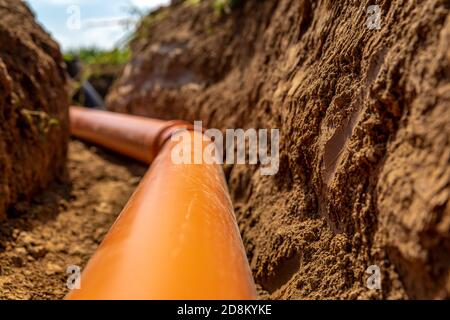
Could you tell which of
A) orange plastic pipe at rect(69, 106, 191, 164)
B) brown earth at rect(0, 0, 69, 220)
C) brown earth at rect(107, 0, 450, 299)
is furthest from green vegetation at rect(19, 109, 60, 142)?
brown earth at rect(107, 0, 450, 299)

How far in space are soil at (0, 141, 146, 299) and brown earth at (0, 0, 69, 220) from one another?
4.4 inches

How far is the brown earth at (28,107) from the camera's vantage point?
228 centimetres

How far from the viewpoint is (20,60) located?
2.70 metres

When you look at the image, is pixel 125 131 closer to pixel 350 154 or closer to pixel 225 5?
pixel 225 5

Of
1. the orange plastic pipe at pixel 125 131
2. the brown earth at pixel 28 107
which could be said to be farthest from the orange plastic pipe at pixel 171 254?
the orange plastic pipe at pixel 125 131

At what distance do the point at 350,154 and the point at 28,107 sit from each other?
2095 mm

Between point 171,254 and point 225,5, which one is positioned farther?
point 225,5

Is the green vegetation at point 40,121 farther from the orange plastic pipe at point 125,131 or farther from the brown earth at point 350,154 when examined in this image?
the brown earth at point 350,154

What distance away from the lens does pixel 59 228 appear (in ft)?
7.86

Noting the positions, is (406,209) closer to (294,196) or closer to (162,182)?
(294,196)

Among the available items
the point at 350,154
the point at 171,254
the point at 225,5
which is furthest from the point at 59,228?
the point at 225,5
